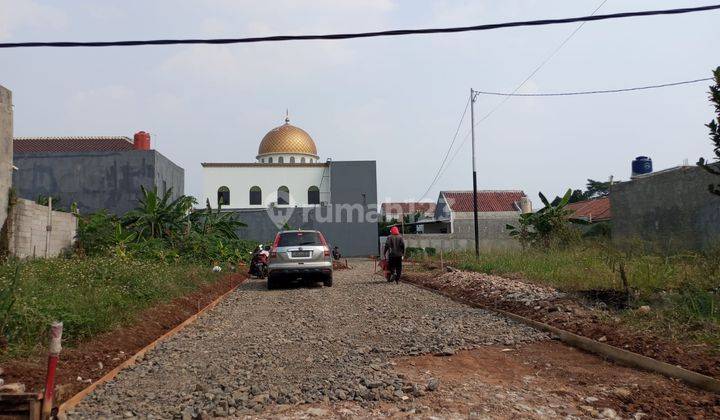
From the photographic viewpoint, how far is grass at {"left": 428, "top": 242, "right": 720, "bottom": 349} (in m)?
7.24

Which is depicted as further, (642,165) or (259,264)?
(642,165)

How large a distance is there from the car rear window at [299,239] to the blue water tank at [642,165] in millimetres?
22295

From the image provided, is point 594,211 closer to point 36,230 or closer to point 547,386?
point 36,230

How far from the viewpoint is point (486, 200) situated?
59.1 m

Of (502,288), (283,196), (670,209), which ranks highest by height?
(283,196)

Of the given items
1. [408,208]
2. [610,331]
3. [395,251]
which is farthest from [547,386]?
[408,208]

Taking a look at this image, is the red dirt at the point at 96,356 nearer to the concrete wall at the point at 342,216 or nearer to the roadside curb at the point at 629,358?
the roadside curb at the point at 629,358

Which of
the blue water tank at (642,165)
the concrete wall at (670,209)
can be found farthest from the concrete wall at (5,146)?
the blue water tank at (642,165)

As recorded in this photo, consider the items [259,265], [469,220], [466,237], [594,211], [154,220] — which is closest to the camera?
[259,265]

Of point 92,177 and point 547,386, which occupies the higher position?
point 92,177

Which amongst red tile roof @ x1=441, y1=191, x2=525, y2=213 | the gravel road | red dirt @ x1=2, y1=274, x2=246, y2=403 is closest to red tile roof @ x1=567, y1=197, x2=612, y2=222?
red tile roof @ x1=441, y1=191, x2=525, y2=213

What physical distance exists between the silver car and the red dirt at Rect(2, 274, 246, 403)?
5009 mm

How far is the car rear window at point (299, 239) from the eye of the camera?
16578mm

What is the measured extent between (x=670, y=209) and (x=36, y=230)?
2110cm
